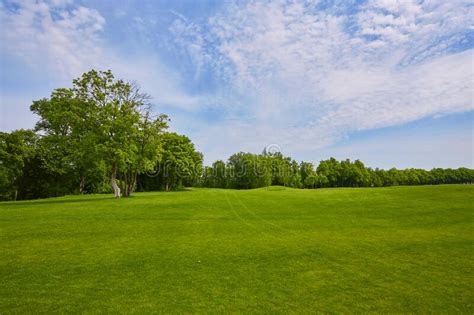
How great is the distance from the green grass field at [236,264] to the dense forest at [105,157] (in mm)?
15779

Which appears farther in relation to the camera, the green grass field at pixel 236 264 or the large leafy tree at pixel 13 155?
the large leafy tree at pixel 13 155

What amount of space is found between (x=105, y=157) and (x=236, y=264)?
30.6 metres

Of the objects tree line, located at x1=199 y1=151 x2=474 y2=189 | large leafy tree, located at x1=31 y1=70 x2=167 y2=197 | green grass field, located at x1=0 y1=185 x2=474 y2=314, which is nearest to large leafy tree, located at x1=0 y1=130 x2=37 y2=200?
large leafy tree, located at x1=31 y1=70 x2=167 y2=197

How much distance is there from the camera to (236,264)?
32.0 ft

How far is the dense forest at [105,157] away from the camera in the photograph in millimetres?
34688

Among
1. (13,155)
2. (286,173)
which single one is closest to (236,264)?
(13,155)

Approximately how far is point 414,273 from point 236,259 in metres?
6.11

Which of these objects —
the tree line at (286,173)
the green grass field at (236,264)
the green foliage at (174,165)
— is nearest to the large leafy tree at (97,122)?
the green grass field at (236,264)

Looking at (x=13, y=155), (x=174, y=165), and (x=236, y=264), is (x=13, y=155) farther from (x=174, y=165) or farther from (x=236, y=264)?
(x=236, y=264)

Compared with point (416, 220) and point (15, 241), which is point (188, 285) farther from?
point (416, 220)

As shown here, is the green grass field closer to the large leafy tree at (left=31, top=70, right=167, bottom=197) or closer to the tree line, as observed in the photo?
the large leafy tree at (left=31, top=70, right=167, bottom=197)

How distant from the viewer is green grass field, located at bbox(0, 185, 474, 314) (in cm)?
675

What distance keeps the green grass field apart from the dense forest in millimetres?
15779

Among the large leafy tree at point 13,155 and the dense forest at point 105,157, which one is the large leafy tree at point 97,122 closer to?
the dense forest at point 105,157
